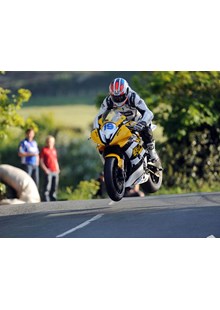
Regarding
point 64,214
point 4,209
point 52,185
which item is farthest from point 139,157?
point 52,185

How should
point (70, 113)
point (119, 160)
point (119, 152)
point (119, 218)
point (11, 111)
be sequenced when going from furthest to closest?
point (70, 113), point (11, 111), point (119, 218), point (119, 152), point (119, 160)

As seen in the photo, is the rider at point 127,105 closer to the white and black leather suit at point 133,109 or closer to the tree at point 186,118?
the white and black leather suit at point 133,109

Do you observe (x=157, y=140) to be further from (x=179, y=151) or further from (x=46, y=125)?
(x=46, y=125)

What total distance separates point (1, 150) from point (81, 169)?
1.82 metres

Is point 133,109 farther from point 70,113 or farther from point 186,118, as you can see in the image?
point 70,113

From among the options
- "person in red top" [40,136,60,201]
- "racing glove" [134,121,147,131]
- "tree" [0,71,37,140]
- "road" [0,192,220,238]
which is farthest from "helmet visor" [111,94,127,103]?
"tree" [0,71,37,140]

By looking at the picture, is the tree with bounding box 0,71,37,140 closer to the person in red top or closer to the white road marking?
the person in red top

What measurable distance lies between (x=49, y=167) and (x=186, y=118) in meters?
3.19

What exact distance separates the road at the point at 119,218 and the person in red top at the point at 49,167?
164cm

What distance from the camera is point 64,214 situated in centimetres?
1425

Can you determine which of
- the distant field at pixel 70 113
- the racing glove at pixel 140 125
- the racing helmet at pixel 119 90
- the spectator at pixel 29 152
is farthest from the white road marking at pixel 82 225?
the distant field at pixel 70 113

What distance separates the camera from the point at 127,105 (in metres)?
13.3

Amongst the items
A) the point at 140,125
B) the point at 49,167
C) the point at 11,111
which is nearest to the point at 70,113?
the point at 11,111

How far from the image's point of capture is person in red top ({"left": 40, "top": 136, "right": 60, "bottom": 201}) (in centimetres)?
1694
